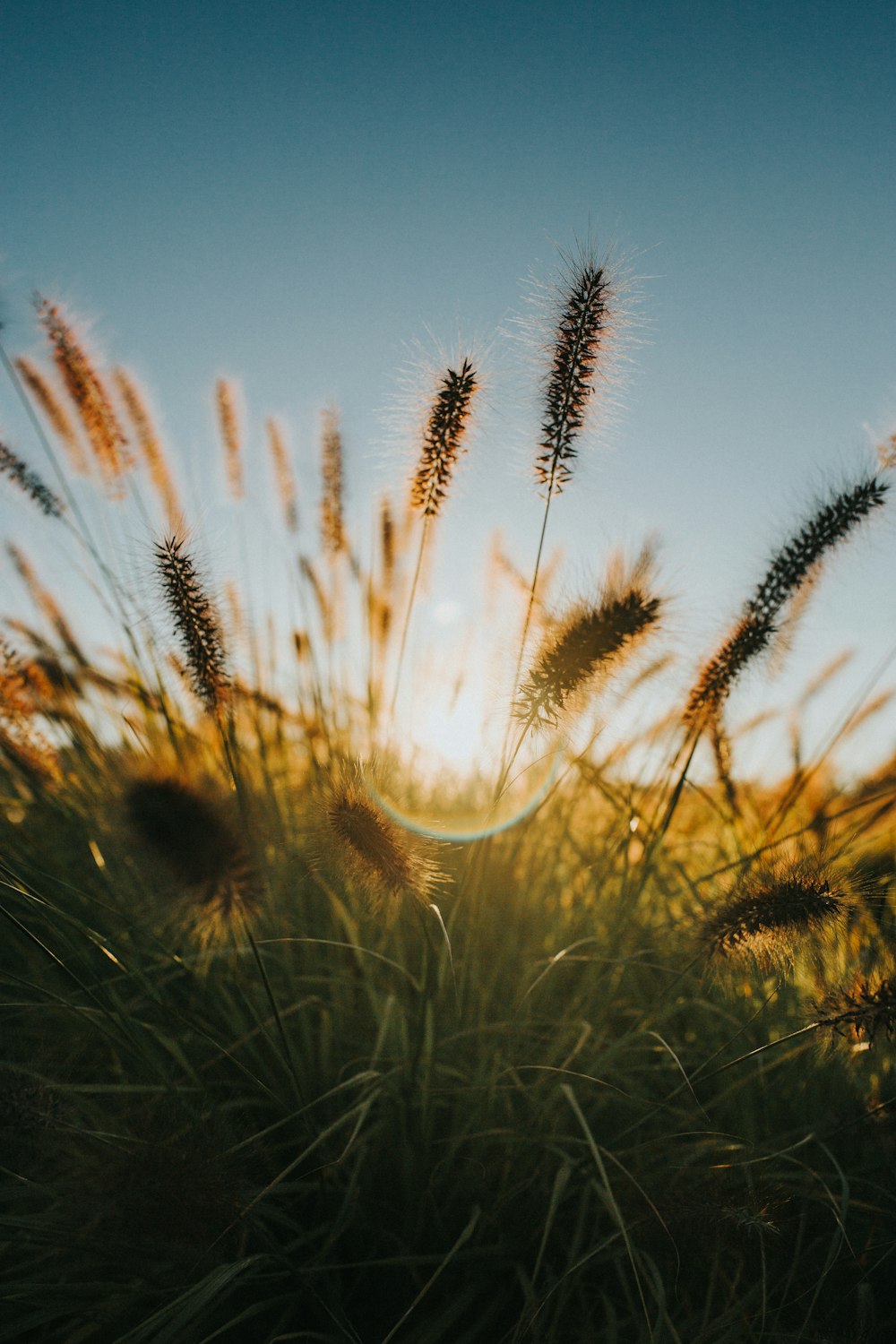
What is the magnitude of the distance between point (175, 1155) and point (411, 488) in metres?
1.64

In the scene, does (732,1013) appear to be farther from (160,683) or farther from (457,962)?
(160,683)

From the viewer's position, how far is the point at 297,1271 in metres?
1.18

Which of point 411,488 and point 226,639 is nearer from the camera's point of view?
point 226,639

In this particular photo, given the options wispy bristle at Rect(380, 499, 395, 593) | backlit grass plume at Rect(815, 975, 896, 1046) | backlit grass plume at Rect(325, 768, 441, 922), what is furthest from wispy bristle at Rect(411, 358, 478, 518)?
backlit grass plume at Rect(815, 975, 896, 1046)

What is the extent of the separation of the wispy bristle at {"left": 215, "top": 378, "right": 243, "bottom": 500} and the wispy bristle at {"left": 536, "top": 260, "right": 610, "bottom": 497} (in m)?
1.94

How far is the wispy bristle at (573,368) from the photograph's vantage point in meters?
1.68

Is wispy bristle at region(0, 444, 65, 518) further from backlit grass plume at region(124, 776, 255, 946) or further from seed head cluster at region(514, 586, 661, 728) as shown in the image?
seed head cluster at region(514, 586, 661, 728)

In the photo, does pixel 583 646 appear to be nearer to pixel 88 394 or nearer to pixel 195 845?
pixel 195 845

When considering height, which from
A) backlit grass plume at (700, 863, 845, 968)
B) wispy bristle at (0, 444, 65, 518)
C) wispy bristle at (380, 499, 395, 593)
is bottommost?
backlit grass plume at (700, 863, 845, 968)

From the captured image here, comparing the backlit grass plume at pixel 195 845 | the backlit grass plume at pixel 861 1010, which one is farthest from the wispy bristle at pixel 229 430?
the backlit grass plume at pixel 861 1010

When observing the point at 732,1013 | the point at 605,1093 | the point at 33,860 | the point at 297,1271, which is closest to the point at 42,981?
the point at 33,860

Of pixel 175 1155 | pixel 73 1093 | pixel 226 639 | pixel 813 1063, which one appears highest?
pixel 226 639

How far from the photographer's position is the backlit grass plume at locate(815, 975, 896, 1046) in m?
1.30

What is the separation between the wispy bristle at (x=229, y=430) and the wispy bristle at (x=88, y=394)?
2.05 ft
